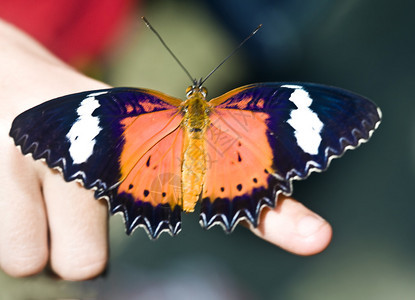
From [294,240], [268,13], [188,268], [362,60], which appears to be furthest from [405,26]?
[294,240]

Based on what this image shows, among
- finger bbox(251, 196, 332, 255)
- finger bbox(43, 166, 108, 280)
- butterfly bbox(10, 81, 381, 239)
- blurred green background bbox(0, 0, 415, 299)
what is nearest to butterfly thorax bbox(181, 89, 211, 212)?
butterfly bbox(10, 81, 381, 239)

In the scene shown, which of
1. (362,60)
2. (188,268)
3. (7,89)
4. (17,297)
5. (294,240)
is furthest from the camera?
(362,60)

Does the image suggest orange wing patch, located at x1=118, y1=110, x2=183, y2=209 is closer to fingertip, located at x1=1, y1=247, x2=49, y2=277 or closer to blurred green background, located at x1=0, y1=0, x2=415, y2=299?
fingertip, located at x1=1, y1=247, x2=49, y2=277

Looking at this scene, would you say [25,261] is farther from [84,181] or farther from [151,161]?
[151,161]

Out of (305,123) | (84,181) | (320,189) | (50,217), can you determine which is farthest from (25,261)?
(320,189)

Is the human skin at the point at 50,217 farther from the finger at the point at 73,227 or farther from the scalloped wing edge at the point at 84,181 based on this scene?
the scalloped wing edge at the point at 84,181

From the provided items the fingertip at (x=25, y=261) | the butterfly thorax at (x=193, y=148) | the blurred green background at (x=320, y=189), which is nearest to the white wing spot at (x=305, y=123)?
the butterfly thorax at (x=193, y=148)

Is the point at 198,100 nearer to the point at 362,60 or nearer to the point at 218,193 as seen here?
the point at 218,193
